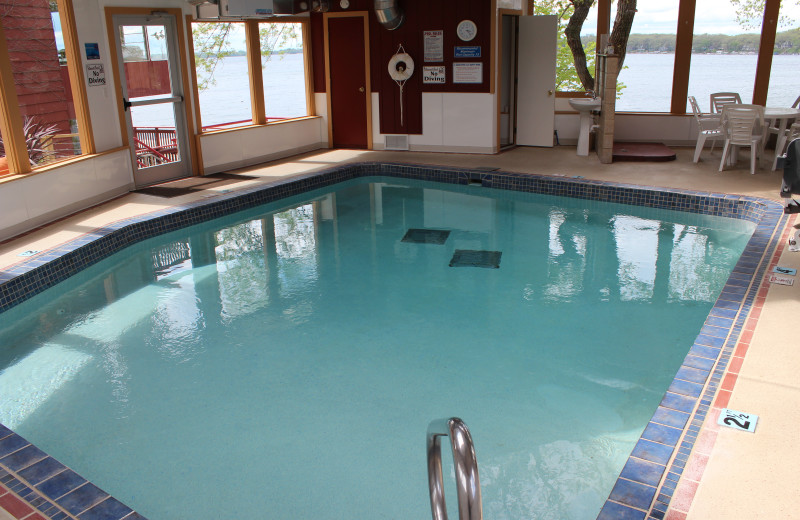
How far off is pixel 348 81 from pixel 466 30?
2029mm

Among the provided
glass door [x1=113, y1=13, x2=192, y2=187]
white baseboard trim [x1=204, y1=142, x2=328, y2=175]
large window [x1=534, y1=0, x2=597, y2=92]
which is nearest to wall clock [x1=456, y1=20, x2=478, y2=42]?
white baseboard trim [x1=204, y1=142, x2=328, y2=175]

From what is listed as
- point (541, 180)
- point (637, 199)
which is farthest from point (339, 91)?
point (637, 199)

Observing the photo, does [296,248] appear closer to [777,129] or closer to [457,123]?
[457,123]

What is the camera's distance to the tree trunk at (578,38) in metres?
10.5

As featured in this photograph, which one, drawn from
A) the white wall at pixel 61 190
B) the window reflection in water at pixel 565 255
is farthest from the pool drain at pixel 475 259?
the white wall at pixel 61 190

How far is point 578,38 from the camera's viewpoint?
35.3 ft

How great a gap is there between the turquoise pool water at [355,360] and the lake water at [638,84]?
3077mm

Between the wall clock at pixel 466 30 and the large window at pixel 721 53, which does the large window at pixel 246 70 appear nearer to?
the wall clock at pixel 466 30

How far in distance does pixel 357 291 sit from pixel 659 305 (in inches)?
89.0

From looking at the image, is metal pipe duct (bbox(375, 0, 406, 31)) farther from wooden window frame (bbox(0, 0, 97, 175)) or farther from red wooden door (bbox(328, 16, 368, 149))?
wooden window frame (bbox(0, 0, 97, 175))

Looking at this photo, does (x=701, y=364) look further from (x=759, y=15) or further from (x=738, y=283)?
(x=759, y=15)

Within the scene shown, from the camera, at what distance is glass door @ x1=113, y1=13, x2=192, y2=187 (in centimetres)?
759

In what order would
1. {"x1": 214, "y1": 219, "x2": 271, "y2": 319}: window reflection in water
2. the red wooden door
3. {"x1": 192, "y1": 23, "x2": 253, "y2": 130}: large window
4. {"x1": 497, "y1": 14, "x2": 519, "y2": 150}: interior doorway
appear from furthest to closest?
the red wooden door → {"x1": 497, "y1": 14, "x2": 519, "y2": 150}: interior doorway → {"x1": 192, "y1": 23, "x2": 253, "y2": 130}: large window → {"x1": 214, "y1": 219, "x2": 271, "y2": 319}: window reflection in water

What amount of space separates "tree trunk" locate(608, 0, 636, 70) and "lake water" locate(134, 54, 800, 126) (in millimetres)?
418
